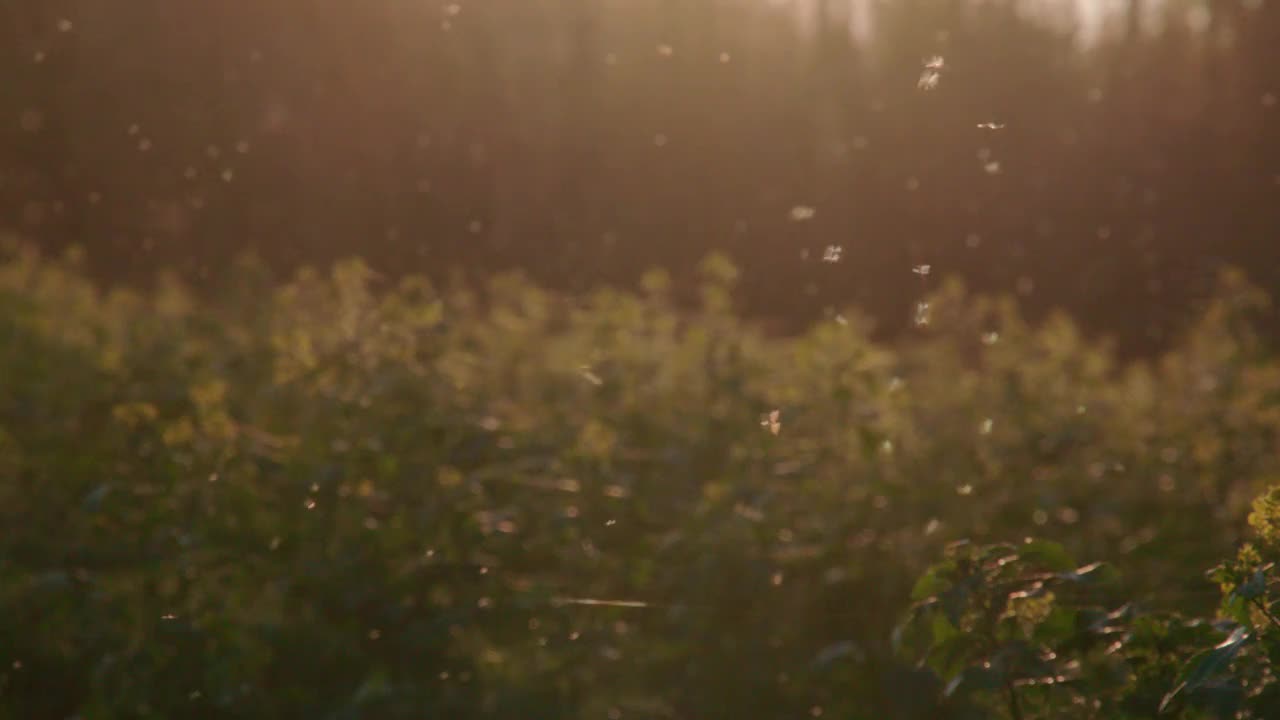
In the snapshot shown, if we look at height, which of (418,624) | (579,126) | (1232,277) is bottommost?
(418,624)

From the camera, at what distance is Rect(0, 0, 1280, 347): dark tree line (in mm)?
10461

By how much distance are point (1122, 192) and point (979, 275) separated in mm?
1479

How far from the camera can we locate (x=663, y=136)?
38.5 ft

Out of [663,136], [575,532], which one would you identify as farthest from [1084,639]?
[663,136]

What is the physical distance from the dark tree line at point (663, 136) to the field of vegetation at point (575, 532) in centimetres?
547

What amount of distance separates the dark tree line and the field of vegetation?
5.47 m

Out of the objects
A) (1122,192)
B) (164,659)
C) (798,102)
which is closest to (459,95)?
(798,102)

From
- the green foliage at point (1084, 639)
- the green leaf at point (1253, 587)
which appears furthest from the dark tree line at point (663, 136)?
the green leaf at point (1253, 587)

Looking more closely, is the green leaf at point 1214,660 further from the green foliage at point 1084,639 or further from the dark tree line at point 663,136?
the dark tree line at point 663,136

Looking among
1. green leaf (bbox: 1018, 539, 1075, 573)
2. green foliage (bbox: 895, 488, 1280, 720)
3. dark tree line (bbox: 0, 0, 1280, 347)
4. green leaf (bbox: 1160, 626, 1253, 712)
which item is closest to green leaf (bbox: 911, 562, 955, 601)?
green foliage (bbox: 895, 488, 1280, 720)

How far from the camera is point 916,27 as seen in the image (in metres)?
11.5

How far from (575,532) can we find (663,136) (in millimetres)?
8562

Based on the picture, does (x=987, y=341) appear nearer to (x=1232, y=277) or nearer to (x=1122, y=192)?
(x=1232, y=277)

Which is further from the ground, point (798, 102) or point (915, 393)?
point (798, 102)
